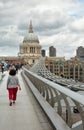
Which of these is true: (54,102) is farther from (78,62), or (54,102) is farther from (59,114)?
(78,62)

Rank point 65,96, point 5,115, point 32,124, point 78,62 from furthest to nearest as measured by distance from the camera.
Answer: point 78,62 → point 5,115 → point 32,124 → point 65,96

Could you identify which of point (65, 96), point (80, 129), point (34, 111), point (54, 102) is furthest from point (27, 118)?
point (80, 129)

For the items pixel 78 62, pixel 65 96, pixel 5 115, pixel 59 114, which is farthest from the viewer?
pixel 78 62

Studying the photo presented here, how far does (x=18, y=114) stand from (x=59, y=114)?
325 centimetres

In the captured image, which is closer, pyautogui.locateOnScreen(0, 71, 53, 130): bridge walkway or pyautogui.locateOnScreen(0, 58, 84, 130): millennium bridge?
pyautogui.locateOnScreen(0, 58, 84, 130): millennium bridge

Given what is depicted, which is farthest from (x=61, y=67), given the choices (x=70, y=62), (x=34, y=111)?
(x=34, y=111)

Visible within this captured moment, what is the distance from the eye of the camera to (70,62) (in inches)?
5010

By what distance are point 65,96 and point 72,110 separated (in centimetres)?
61

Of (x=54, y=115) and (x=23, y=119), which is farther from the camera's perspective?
(x=23, y=119)

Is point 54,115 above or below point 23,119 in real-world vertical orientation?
above

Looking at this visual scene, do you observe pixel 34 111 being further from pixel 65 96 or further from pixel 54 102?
pixel 65 96

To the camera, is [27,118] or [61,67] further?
[61,67]

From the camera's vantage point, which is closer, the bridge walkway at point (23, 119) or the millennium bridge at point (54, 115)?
the millennium bridge at point (54, 115)

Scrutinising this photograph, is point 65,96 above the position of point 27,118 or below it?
above
